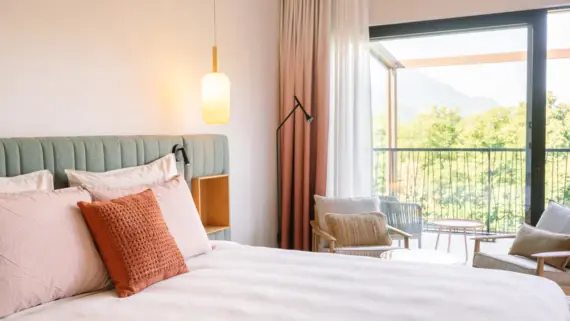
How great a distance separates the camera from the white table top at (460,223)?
4.07 m

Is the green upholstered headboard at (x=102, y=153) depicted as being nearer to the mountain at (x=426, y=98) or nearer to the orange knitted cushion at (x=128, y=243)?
the orange knitted cushion at (x=128, y=243)

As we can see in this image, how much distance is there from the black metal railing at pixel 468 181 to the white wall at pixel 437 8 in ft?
3.86

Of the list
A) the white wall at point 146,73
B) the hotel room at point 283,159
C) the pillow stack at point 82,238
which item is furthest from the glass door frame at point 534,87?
the pillow stack at point 82,238

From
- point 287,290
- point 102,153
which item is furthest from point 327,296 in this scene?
point 102,153

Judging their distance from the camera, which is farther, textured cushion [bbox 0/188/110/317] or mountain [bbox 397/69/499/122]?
mountain [bbox 397/69/499/122]

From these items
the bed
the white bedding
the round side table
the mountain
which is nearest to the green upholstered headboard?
the bed

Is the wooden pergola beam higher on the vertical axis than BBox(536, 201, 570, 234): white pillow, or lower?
higher

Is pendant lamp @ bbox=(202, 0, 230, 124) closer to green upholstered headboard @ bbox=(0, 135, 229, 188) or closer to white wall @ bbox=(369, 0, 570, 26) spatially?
green upholstered headboard @ bbox=(0, 135, 229, 188)

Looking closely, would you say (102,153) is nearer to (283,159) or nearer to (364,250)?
(364,250)

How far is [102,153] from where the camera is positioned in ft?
8.11

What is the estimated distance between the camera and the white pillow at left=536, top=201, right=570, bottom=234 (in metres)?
3.29

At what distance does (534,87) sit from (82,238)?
359 centimetres

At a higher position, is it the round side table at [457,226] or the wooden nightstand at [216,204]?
the wooden nightstand at [216,204]

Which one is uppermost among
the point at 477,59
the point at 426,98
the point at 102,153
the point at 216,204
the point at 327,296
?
the point at 477,59
